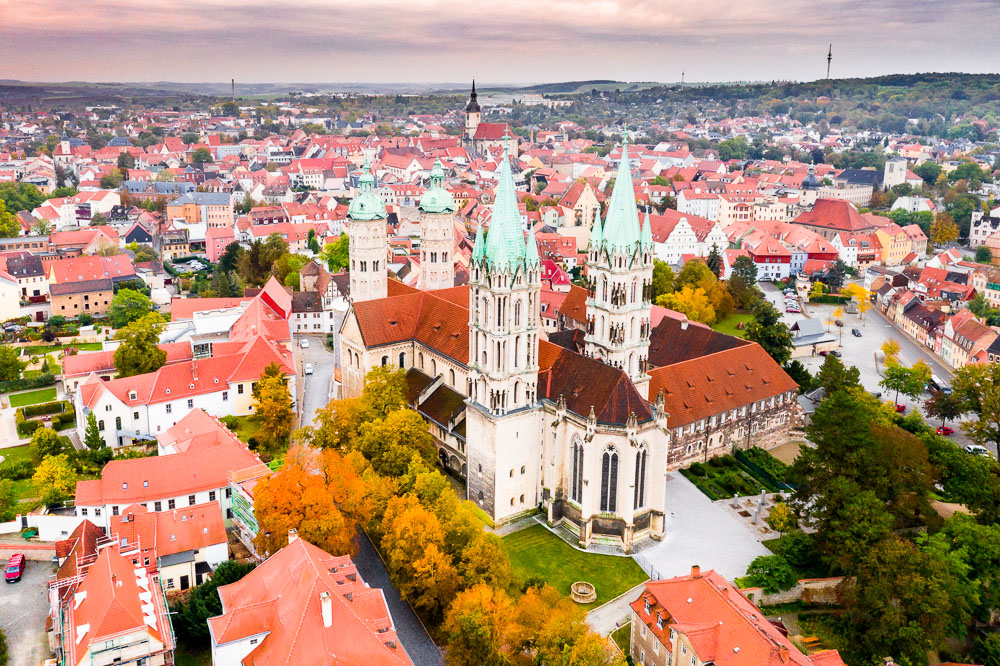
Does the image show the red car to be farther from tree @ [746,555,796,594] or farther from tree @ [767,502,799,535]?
tree @ [767,502,799,535]

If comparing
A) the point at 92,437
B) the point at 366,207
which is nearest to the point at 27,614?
the point at 92,437

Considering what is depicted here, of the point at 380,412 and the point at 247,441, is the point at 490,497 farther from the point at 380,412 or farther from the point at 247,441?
the point at 247,441

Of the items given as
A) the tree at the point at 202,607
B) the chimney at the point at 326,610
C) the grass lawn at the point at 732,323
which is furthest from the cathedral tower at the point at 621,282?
the grass lawn at the point at 732,323

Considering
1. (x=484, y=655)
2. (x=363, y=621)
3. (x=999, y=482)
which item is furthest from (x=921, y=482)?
(x=363, y=621)

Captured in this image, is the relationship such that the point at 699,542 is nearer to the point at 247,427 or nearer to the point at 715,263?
the point at 247,427

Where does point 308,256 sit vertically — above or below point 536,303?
below
